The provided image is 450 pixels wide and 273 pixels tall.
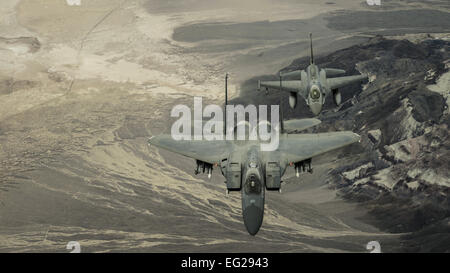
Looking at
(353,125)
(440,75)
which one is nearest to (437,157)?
(353,125)

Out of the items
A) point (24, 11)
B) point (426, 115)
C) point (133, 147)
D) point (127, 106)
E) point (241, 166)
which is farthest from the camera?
point (24, 11)

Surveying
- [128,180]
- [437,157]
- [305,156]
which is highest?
[305,156]

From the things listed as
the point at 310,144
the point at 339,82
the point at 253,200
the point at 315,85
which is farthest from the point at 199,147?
the point at 339,82

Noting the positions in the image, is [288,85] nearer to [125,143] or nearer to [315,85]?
[315,85]

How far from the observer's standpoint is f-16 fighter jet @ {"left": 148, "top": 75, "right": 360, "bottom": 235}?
168ft

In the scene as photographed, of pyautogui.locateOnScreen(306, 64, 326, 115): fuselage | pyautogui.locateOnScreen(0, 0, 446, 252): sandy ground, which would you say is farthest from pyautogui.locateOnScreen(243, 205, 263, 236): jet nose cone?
pyautogui.locateOnScreen(306, 64, 326, 115): fuselage

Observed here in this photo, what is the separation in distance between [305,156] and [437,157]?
20.6 m

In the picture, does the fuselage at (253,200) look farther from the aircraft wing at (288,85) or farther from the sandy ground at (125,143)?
the aircraft wing at (288,85)

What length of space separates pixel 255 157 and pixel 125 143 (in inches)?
1282

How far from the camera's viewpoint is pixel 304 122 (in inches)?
2499

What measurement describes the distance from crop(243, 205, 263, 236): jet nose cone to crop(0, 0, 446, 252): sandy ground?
9.03 metres

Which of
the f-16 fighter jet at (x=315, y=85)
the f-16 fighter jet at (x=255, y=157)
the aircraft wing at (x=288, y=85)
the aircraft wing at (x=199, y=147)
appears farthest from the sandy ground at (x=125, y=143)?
the aircraft wing at (x=288, y=85)

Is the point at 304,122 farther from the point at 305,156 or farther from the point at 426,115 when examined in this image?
the point at 426,115

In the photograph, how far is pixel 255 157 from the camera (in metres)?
53.7
